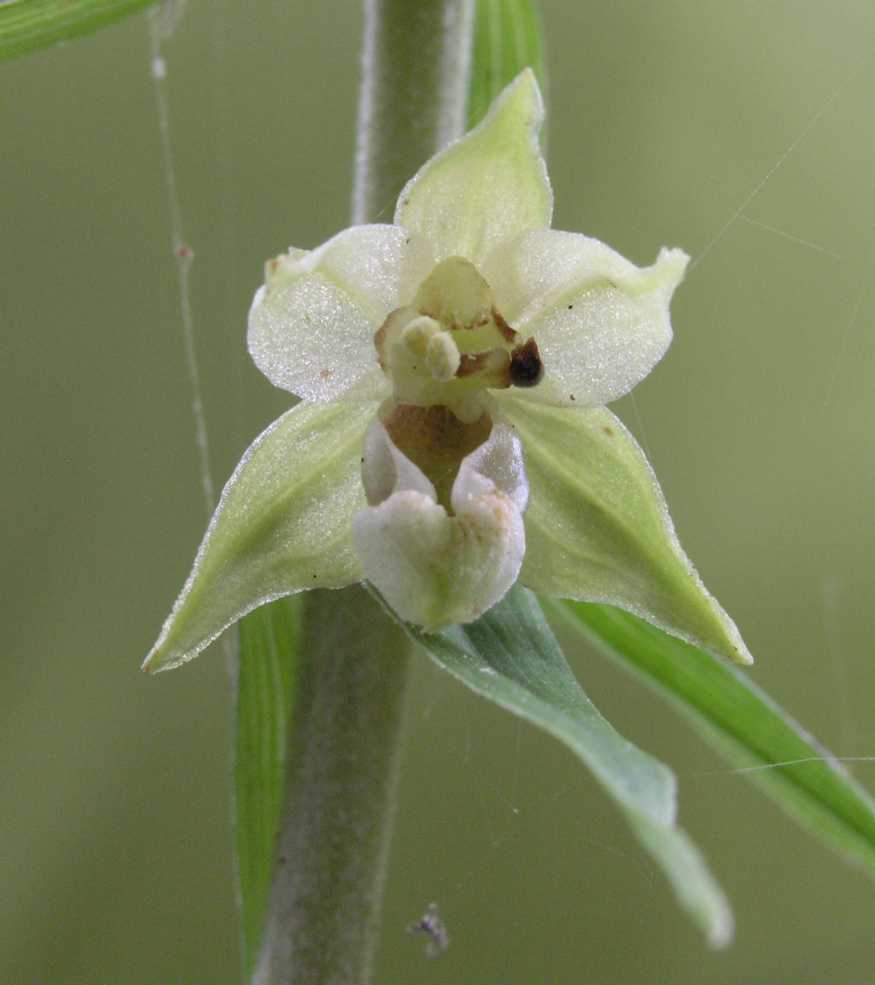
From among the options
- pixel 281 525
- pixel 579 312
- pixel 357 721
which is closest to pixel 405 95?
pixel 579 312

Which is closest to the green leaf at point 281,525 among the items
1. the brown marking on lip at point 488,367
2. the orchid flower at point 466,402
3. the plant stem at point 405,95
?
the orchid flower at point 466,402

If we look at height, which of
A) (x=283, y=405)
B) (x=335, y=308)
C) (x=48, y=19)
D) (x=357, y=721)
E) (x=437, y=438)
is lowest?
(x=357, y=721)

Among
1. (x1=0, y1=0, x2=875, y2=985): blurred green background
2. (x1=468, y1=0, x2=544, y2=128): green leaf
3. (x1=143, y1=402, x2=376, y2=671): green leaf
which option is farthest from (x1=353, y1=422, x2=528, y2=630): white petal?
(x1=0, y1=0, x2=875, y2=985): blurred green background

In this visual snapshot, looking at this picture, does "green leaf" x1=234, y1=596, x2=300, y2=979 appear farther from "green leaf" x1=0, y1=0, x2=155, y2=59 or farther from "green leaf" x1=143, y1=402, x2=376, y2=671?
"green leaf" x1=0, y1=0, x2=155, y2=59

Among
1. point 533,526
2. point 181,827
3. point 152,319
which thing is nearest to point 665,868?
point 533,526

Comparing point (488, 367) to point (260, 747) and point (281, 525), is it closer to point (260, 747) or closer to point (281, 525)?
point (281, 525)

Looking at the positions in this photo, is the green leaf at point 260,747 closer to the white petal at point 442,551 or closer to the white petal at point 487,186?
the white petal at point 442,551
